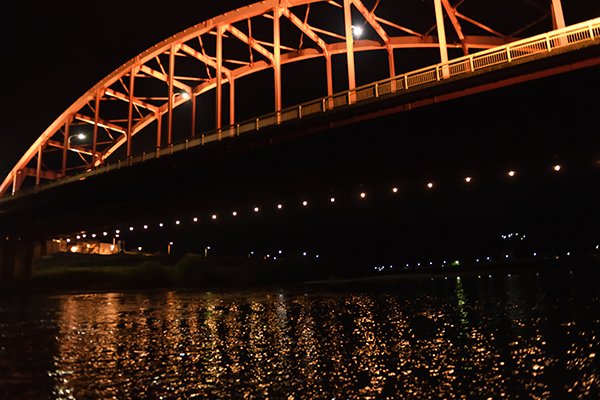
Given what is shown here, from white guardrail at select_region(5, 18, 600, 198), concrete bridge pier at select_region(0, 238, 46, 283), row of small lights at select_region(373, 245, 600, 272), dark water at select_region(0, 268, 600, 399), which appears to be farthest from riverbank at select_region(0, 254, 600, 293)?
row of small lights at select_region(373, 245, 600, 272)

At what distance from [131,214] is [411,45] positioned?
37.8m

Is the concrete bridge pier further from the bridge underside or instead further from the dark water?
the dark water

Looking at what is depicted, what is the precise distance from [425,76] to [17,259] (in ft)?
199

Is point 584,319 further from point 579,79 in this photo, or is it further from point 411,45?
point 411,45

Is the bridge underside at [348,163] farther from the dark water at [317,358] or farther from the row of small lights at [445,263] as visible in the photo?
the row of small lights at [445,263]

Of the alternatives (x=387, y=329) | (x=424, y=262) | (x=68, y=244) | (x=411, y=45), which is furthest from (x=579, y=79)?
(x=68, y=244)

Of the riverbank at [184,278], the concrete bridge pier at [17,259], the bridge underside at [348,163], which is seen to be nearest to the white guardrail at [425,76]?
the bridge underside at [348,163]

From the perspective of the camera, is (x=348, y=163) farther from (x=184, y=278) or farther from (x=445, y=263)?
(x=445, y=263)

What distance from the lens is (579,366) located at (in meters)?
6.83

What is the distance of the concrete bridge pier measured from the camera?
57094 mm

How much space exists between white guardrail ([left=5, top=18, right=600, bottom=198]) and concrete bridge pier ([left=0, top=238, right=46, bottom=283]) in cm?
3570

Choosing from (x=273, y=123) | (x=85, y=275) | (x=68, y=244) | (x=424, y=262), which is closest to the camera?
(x=273, y=123)

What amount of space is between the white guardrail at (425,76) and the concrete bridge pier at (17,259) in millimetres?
35704

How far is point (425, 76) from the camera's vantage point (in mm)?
24297
